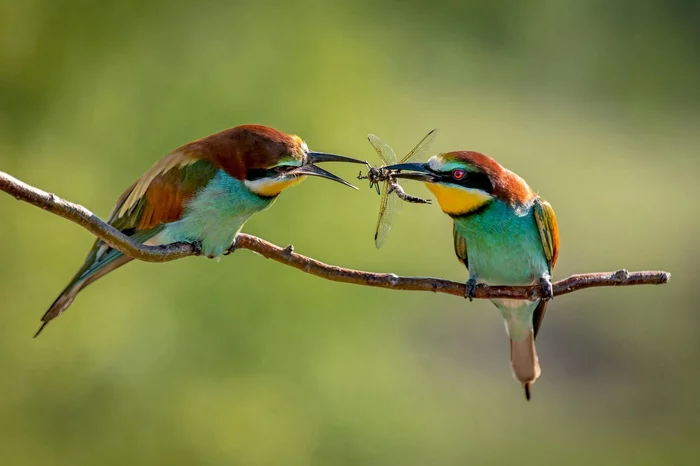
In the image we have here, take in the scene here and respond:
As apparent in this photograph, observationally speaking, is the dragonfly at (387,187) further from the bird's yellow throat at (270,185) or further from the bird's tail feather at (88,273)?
the bird's tail feather at (88,273)

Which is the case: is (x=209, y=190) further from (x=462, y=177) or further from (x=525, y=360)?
(x=525, y=360)

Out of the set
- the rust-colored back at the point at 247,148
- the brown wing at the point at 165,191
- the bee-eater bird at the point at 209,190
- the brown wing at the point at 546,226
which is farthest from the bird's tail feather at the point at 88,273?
the brown wing at the point at 546,226

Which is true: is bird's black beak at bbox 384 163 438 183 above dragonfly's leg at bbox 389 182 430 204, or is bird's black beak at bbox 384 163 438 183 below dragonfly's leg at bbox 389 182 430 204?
above

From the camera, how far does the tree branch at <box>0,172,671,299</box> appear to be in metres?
1.75

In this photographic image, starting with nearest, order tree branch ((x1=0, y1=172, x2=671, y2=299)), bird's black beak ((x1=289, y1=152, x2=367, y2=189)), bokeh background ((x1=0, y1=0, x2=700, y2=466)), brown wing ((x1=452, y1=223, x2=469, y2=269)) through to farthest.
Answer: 1. tree branch ((x1=0, y1=172, x2=671, y2=299))
2. bird's black beak ((x1=289, y1=152, x2=367, y2=189))
3. brown wing ((x1=452, y1=223, x2=469, y2=269))
4. bokeh background ((x1=0, y1=0, x2=700, y2=466))

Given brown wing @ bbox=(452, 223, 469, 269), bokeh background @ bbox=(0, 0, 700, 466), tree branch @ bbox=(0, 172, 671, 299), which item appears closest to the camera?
tree branch @ bbox=(0, 172, 671, 299)

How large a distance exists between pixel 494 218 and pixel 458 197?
0.41 feet

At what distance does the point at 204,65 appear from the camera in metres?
6.25

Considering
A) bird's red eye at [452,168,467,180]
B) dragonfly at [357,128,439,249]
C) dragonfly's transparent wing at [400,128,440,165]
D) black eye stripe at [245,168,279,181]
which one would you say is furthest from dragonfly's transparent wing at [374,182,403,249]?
black eye stripe at [245,168,279,181]

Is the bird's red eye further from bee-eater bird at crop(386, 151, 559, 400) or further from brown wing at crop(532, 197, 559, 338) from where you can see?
brown wing at crop(532, 197, 559, 338)

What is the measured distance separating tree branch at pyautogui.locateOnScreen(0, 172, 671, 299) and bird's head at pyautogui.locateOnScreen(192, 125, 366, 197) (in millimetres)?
143

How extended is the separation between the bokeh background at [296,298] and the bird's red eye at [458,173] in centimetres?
336

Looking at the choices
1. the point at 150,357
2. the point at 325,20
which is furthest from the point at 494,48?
the point at 150,357

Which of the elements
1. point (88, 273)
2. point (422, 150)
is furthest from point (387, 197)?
point (88, 273)
